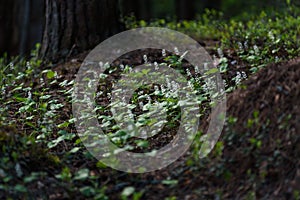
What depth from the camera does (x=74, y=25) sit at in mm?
6367

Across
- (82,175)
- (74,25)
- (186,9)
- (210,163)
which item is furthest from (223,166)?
(186,9)

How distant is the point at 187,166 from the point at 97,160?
712mm

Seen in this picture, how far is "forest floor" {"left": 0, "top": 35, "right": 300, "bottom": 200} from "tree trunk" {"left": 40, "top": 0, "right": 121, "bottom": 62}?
111 inches

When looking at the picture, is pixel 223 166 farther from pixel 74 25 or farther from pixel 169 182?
pixel 74 25

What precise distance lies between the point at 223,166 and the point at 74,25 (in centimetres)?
376

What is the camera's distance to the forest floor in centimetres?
309

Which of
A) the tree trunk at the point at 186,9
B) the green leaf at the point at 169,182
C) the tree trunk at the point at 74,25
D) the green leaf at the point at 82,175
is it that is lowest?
the green leaf at the point at 82,175

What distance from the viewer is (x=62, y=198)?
3238 millimetres

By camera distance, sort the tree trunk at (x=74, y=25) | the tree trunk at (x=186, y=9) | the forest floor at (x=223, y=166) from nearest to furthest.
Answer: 1. the forest floor at (x=223, y=166)
2. the tree trunk at (x=74, y=25)
3. the tree trunk at (x=186, y=9)

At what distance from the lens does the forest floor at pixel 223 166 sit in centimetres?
309

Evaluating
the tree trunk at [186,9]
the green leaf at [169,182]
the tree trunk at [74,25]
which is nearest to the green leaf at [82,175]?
the green leaf at [169,182]

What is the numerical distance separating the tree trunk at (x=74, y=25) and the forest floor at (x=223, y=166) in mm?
2814

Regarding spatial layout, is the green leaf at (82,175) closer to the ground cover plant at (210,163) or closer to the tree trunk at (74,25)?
the ground cover plant at (210,163)

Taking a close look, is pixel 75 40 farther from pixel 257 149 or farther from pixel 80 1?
pixel 257 149
